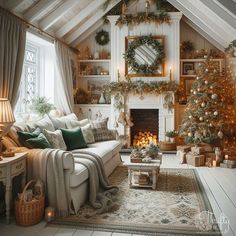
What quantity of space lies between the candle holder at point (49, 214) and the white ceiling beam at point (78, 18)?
4.40 m

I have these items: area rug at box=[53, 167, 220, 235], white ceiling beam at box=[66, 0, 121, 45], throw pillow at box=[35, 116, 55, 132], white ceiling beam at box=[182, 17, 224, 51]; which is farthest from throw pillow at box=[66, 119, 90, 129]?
white ceiling beam at box=[182, 17, 224, 51]

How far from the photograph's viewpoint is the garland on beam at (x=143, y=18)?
7199 mm

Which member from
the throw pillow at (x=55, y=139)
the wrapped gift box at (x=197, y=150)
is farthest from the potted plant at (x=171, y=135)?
the throw pillow at (x=55, y=139)

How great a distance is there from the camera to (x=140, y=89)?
716cm

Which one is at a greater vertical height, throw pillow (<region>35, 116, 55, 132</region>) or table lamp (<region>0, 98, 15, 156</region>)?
table lamp (<region>0, 98, 15, 156</region>)

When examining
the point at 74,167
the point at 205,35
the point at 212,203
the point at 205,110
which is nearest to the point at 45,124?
the point at 74,167

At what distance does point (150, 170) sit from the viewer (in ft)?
13.8

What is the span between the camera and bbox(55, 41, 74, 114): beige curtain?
6441 millimetres

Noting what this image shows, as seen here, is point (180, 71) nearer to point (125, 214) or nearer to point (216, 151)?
point (216, 151)

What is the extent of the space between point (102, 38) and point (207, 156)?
415 cm

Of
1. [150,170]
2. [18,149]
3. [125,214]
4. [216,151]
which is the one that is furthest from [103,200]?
[216,151]

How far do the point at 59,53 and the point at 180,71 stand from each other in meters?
3.11

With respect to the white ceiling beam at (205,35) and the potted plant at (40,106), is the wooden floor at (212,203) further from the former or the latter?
the white ceiling beam at (205,35)

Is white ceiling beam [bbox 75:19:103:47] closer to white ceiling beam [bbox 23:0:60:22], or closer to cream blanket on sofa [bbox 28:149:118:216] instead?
white ceiling beam [bbox 23:0:60:22]
